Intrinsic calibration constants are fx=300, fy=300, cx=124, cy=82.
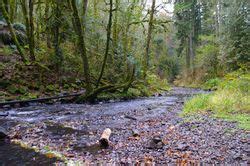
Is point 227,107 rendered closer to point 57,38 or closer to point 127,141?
point 127,141

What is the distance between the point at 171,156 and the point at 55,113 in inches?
248

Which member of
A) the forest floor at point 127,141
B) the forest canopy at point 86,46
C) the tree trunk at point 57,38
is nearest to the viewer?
the forest floor at point 127,141

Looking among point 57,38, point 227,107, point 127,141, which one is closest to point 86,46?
point 57,38

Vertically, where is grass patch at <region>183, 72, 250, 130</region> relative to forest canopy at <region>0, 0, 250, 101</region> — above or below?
below

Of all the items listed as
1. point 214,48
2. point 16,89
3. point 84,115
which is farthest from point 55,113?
point 214,48

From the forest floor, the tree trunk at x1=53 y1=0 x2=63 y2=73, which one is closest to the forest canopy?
the tree trunk at x1=53 y1=0 x2=63 y2=73

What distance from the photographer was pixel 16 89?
13.2 m

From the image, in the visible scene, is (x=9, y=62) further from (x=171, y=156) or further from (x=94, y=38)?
(x=171, y=156)

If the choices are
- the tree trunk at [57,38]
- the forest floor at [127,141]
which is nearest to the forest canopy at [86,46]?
the tree trunk at [57,38]

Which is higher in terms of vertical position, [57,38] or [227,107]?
[57,38]

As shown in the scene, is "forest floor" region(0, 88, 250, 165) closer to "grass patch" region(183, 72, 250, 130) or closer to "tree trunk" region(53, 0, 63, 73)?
"grass patch" region(183, 72, 250, 130)

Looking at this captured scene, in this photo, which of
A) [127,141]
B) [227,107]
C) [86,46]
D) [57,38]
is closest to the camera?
[127,141]

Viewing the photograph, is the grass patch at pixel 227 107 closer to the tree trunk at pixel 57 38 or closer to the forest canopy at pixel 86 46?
the forest canopy at pixel 86 46

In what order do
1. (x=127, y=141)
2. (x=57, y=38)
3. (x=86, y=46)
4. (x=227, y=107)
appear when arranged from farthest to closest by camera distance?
(x=86, y=46), (x=57, y=38), (x=227, y=107), (x=127, y=141)
